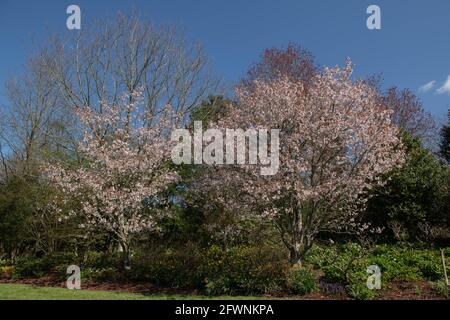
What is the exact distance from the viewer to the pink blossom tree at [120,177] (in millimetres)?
10477

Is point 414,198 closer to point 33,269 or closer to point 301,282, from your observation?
point 301,282

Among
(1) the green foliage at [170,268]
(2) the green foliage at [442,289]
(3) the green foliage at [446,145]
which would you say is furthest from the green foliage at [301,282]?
(3) the green foliage at [446,145]

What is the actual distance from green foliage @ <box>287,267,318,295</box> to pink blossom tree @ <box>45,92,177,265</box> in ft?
14.9

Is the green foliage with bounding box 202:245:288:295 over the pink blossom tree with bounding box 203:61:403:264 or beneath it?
beneath

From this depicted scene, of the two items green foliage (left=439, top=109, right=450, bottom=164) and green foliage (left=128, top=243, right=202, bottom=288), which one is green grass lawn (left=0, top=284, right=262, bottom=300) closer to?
green foliage (left=128, top=243, right=202, bottom=288)

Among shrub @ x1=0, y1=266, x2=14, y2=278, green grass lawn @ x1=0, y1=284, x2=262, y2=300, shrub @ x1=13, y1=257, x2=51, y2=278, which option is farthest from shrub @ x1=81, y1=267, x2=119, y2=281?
shrub @ x1=0, y1=266, x2=14, y2=278

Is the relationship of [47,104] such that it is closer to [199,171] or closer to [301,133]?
[199,171]

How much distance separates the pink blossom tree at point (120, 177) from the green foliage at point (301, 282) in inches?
179

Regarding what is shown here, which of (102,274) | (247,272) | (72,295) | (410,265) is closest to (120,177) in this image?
(102,274)

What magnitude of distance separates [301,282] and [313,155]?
2995mm

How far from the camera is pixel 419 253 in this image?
10266mm

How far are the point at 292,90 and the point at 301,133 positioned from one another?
53.2 inches

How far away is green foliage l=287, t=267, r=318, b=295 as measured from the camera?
820 centimetres
